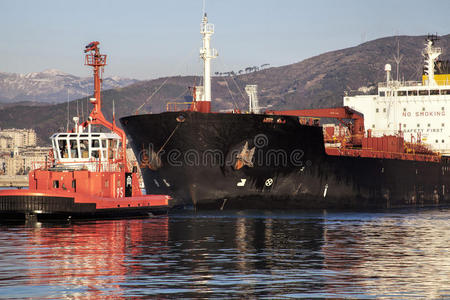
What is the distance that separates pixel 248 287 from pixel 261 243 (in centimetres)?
958

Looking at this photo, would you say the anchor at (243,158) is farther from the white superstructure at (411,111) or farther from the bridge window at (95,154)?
the white superstructure at (411,111)

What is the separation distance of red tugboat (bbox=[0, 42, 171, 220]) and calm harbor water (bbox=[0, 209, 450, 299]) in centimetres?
94

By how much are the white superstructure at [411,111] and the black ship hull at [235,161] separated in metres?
16.8

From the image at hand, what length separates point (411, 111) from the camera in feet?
206

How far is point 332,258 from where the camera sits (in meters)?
23.1

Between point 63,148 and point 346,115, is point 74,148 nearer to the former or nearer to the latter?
point 63,148

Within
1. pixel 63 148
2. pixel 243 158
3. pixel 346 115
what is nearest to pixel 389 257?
pixel 243 158

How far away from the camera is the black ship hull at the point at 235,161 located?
4138 centimetres

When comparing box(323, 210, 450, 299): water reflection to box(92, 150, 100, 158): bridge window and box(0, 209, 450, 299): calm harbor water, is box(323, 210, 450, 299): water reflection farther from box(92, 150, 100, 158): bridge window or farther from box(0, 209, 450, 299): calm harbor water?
box(92, 150, 100, 158): bridge window

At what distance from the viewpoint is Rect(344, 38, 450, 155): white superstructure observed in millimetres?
61781

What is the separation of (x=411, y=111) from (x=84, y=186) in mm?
35270

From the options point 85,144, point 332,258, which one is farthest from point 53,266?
point 85,144

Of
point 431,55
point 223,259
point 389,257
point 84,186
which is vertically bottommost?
point 389,257

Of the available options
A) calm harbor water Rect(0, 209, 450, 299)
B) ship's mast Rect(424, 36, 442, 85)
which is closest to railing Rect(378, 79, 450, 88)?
ship's mast Rect(424, 36, 442, 85)
